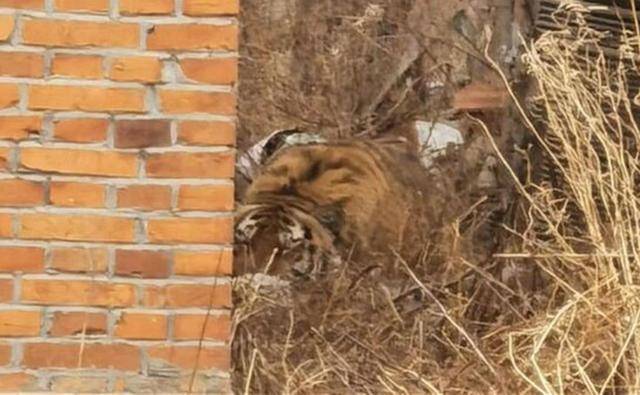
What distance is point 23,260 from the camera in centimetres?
340

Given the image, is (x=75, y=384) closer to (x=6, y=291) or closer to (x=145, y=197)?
(x=6, y=291)

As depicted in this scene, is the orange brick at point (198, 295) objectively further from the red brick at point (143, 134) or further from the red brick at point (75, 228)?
the red brick at point (143, 134)

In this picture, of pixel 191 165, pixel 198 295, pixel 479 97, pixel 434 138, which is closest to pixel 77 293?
pixel 198 295

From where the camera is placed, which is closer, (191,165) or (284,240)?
(191,165)

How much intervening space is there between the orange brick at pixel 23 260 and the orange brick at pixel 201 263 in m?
0.31

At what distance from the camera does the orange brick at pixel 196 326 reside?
135 inches

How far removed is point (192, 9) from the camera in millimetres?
3408

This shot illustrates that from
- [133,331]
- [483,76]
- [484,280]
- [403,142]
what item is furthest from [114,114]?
[483,76]

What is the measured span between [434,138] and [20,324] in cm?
444

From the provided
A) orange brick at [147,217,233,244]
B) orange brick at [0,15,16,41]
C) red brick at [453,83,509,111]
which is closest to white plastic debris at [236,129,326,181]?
red brick at [453,83,509,111]

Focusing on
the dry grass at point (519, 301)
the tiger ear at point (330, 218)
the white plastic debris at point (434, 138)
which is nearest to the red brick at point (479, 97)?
the white plastic debris at point (434, 138)

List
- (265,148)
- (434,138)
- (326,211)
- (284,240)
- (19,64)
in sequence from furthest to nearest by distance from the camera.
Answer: (434,138)
(265,148)
(326,211)
(284,240)
(19,64)

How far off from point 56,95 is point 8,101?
0.11 meters

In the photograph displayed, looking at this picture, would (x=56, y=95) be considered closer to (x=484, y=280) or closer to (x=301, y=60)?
(x=484, y=280)
